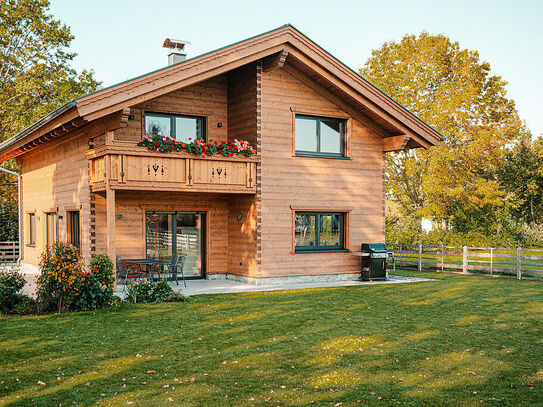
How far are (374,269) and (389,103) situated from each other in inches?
206

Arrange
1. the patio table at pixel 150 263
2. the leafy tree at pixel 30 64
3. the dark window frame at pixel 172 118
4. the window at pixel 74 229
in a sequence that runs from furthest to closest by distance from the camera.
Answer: the leafy tree at pixel 30 64
the window at pixel 74 229
the dark window frame at pixel 172 118
the patio table at pixel 150 263

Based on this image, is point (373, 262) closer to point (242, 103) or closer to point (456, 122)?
point (242, 103)

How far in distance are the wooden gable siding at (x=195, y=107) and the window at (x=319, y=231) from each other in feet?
11.7

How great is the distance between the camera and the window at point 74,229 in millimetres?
16808

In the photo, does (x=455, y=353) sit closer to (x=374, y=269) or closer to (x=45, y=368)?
(x=45, y=368)

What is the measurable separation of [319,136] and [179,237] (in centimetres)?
534

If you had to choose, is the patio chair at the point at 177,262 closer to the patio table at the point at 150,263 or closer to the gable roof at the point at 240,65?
the patio table at the point at 150,263

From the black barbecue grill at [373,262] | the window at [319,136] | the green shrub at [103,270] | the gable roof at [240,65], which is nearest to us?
the green shrub at [103,270]

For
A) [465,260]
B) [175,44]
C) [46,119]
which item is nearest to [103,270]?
[46,119]

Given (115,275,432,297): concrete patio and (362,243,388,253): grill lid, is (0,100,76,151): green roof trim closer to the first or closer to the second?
(115,275,432,297): concrete patio

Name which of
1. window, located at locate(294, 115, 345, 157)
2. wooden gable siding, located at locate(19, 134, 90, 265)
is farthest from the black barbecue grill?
wooden gable siding, located at locate(19, 134, 90, 265)

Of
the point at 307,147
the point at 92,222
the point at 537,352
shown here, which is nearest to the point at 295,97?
the point at 307,147

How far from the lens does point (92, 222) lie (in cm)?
1526

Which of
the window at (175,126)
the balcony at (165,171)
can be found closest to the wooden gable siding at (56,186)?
the balcony at (165,171)
